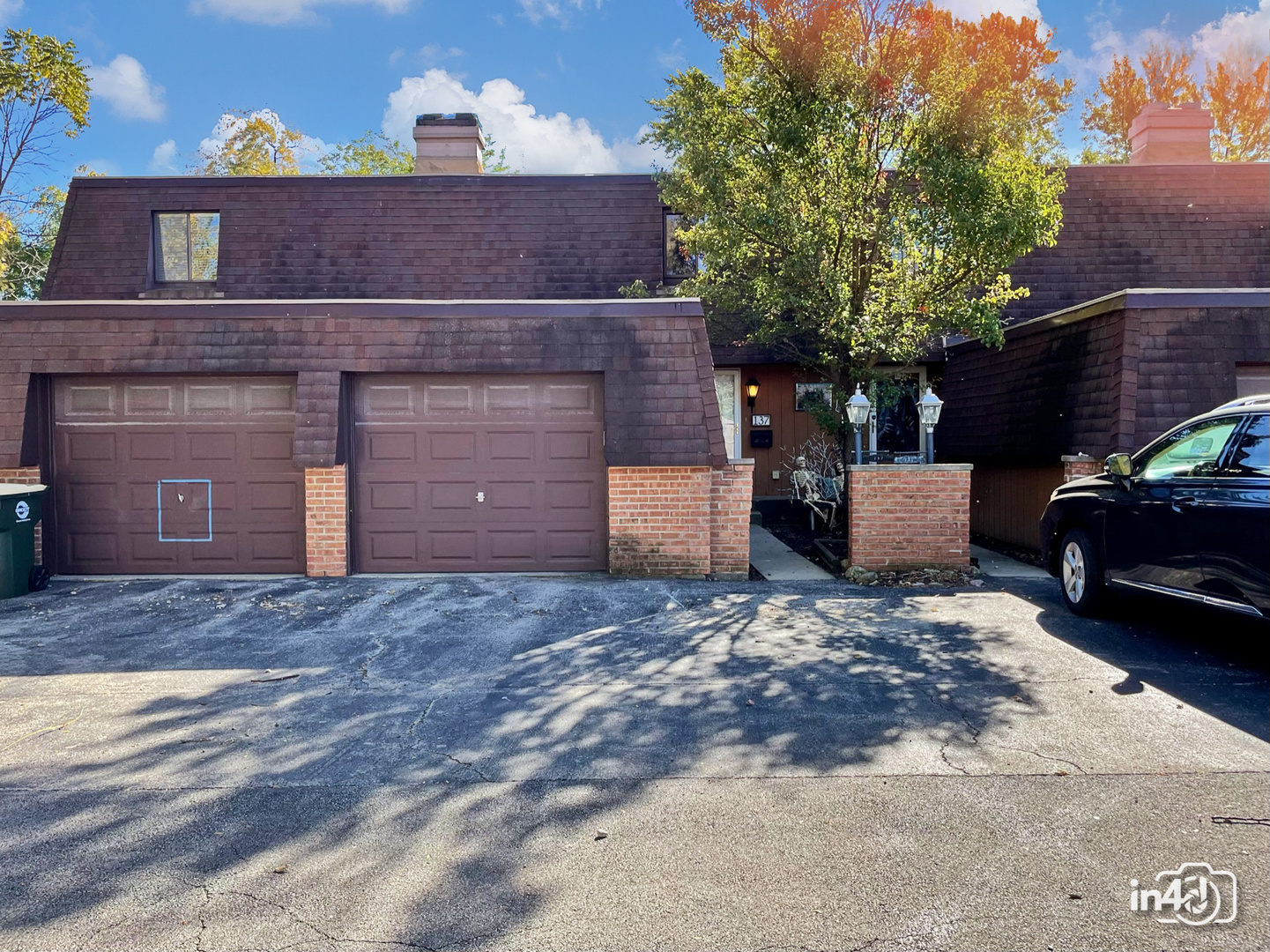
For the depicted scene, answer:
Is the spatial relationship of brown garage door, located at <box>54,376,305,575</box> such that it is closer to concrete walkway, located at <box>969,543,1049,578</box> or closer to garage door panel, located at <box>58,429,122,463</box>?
garage door panel, located at <box>58,429,122,463</box>

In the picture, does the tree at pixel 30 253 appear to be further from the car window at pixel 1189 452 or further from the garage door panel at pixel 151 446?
the car window at pixel 1189 452

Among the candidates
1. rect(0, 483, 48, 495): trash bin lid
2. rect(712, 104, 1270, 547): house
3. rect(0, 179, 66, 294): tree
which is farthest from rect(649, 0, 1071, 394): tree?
rect(0, 179, 66, 294): tree

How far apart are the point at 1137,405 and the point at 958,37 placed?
188 inches

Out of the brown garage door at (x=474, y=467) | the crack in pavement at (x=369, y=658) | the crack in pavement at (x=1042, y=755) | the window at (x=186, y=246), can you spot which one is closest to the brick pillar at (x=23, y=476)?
the brown garage door at (x=474, y=467)

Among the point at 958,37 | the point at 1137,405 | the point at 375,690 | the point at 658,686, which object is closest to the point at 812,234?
the point at 958,37

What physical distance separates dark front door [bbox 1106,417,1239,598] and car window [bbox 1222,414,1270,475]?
14 centimetres

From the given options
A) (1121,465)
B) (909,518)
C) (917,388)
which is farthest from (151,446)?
(917,388)

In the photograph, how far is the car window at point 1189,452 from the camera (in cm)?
630

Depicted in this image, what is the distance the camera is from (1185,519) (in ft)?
20.7

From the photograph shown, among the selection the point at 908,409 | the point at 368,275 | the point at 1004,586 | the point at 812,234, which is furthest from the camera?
the point at 908,409

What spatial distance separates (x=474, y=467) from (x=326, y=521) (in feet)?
5.83

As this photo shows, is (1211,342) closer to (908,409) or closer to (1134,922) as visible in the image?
(908,409)

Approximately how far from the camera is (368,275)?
14.1 meters

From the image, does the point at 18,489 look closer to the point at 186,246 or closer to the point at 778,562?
the point at 186,246
